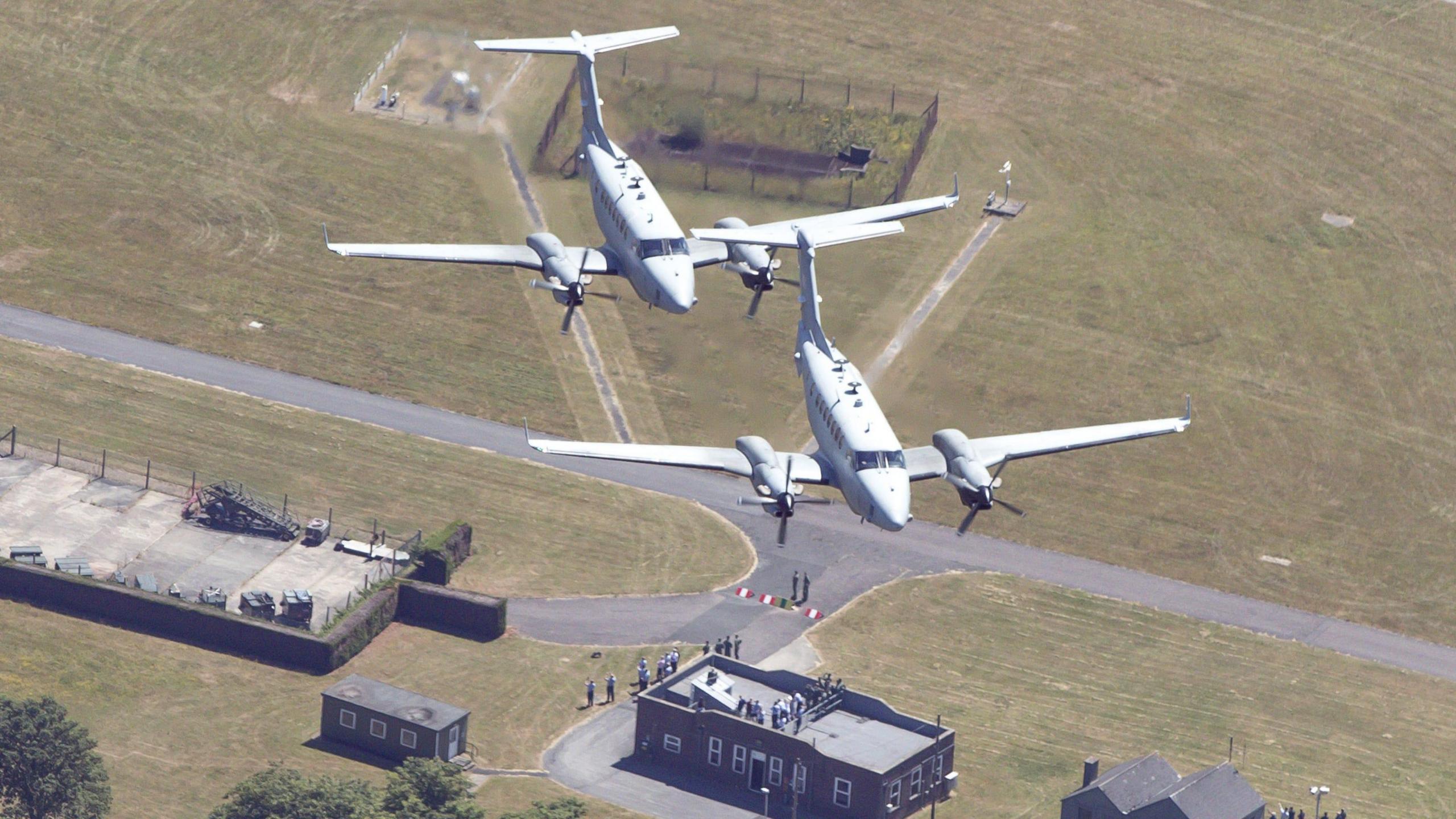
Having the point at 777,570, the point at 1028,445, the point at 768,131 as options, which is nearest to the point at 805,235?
the point at 1028,445

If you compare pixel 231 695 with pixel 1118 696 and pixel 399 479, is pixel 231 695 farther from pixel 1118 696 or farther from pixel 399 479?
pixel 1118 696

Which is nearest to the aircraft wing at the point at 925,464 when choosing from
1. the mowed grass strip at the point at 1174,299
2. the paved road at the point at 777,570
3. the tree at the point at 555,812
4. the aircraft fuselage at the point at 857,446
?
the aircraft fuselage at the point at 857,446

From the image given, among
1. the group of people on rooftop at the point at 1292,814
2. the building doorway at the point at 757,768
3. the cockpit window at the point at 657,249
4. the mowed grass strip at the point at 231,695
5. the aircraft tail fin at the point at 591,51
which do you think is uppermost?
the aircraft tail fin at the point at 591,51

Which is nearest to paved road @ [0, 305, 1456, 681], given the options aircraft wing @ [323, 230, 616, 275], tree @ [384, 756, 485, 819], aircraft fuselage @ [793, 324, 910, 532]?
tree @ [384, 756, 485, 819]

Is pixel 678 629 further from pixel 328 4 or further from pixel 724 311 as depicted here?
pixel 328 4

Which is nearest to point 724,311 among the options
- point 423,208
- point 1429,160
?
point 423,208

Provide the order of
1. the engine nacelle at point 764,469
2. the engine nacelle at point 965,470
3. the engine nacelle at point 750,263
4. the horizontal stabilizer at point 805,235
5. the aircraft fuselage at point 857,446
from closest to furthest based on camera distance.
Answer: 1. the aircraft fuselage at point 857,446
2. the engine nacelle at point 965,470
3. the engine nacelle at point 764,469
4. the horizontal stabilizer at point 805,235
5. the engine nacelle at point 750,263

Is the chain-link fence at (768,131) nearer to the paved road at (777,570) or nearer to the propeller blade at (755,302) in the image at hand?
the paved road at (777,570)
